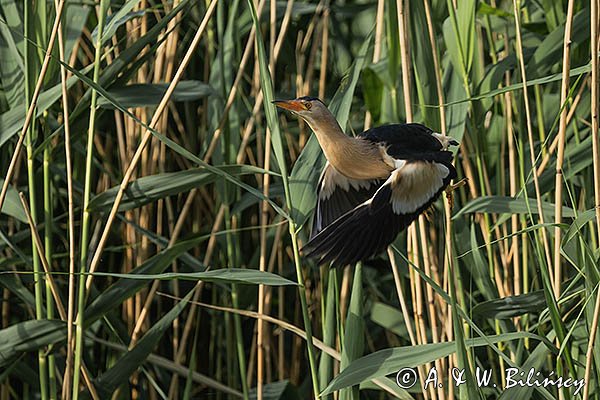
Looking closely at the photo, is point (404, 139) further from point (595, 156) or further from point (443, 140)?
point (595, 156)

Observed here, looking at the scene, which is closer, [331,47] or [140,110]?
[140,110]

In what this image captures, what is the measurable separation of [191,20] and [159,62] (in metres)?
0.30

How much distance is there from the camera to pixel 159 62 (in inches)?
79.5

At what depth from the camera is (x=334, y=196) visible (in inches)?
60.4

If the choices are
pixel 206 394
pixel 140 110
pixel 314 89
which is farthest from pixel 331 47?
pixel 206 394

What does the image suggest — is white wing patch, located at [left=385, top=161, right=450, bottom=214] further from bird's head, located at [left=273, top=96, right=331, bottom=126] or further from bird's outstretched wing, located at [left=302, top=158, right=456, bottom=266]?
bird's head, located at [left=273, top=96, right=331, bottom=126]

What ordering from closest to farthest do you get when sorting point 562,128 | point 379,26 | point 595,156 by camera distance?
point 595,156, point 562,128, point 379,26

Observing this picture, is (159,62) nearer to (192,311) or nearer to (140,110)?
(140,110)

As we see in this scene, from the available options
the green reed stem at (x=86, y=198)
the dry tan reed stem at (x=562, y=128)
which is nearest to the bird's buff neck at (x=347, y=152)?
the dry tan reed stem at (x=562, y=128)

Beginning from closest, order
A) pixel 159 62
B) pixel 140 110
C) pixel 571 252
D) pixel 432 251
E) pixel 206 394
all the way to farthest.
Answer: pixel 571 252 → pixel 432 251 → pixel 159 62 → pixel 140 110 → pixel 206 394
